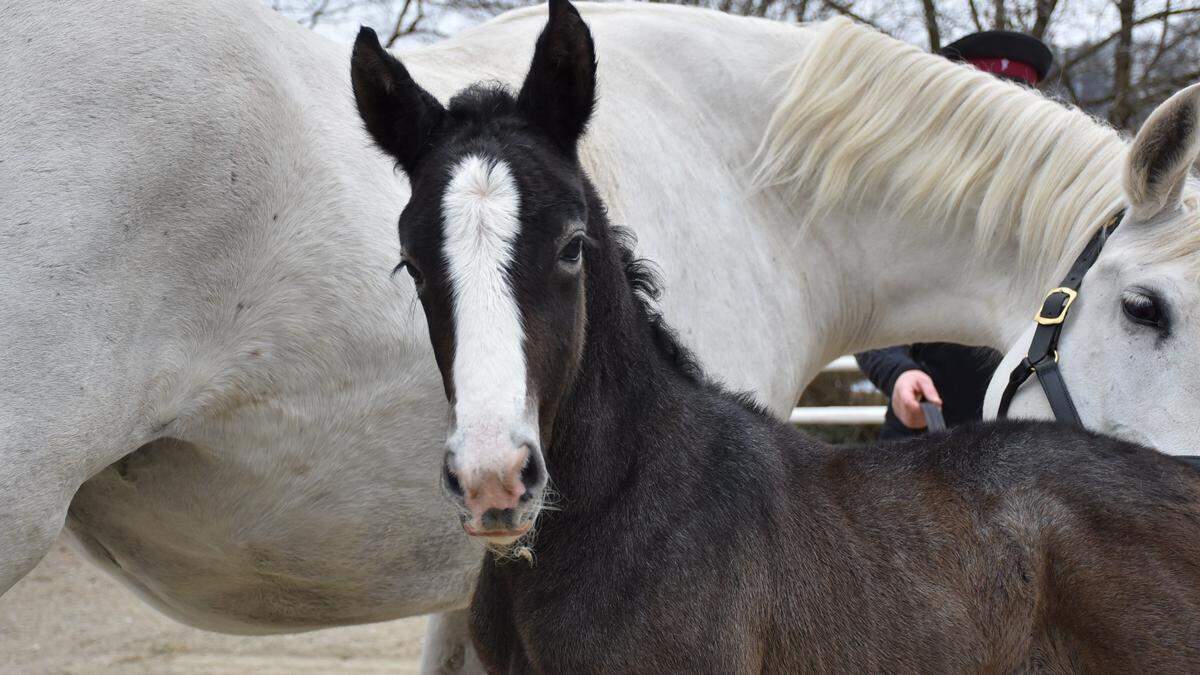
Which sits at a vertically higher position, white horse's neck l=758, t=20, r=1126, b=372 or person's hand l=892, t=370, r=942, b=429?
white horse's neck l=758, t=20, r=1126, b=372

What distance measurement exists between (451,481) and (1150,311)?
181 centimetres

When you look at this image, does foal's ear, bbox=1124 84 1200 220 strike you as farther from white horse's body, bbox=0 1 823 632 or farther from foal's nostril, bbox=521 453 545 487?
foal's nostril, bbox=521 453 545 487

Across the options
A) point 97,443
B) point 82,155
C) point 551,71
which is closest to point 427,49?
point 551,71

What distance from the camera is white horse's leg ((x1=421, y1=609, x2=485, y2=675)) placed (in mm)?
3361

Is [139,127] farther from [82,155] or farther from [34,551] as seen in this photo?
[34,551]

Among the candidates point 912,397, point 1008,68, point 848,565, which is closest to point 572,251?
point 848,565

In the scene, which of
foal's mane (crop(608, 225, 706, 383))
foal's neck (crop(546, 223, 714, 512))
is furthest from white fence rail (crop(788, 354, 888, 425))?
foal's neck (crop(546, 223, 714, 512))

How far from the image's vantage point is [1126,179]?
274 cm

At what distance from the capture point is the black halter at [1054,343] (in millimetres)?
2791

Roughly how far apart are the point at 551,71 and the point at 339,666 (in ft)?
13.7

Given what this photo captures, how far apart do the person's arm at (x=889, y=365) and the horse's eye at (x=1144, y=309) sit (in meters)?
1.80

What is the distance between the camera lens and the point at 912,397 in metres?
4.26

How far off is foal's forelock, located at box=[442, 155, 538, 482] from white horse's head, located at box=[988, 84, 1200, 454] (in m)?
1.58

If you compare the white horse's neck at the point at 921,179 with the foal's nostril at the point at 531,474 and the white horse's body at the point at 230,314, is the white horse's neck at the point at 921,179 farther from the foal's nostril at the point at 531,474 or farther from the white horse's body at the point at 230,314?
the foal's nostril at the point at 531,474
